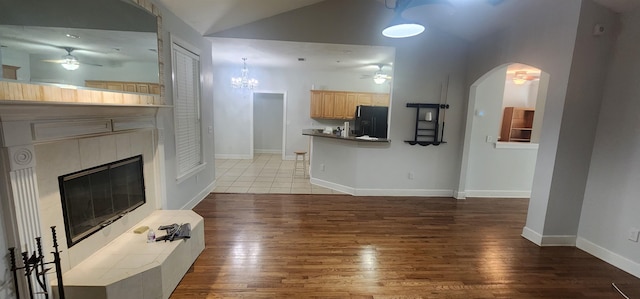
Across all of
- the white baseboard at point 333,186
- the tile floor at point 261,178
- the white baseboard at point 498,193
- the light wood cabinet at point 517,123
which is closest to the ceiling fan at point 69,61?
the tile floor at point 261,178

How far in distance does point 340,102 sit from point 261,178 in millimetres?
3116

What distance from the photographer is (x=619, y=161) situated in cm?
258

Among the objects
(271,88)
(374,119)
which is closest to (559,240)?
(374,119)

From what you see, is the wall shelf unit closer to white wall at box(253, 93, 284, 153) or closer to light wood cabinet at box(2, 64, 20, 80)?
light wood cabinet at box(2, 64, 20, 80)

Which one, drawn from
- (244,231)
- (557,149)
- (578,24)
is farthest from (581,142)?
(244,231)

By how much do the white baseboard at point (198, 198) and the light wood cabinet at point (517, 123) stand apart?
6879 mm

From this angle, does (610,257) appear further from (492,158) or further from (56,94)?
(56,94)

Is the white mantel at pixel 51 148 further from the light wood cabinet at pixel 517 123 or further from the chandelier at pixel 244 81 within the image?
the light wood cabinet at pixel 517 123

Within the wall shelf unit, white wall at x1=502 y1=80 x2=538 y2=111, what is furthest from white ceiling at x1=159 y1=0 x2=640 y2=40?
white wall at x1=502 y1=80 x2=538 y2=111

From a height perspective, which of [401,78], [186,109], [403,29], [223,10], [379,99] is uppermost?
[223,10]

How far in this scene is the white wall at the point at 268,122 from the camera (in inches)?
319

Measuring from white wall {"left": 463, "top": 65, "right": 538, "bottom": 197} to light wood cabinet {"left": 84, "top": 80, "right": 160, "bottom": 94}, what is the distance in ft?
14.4

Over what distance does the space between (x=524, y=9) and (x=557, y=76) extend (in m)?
0.95

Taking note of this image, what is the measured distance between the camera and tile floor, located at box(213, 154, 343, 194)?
466 cm
